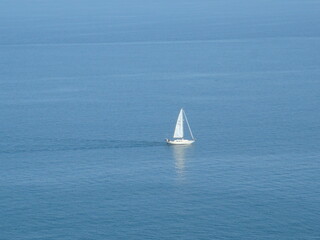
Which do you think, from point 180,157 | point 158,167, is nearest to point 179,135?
point 180,157

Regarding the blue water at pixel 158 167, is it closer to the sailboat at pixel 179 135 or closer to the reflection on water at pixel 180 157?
the reflection on water at pixel 180 157

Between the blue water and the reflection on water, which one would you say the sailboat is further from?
the blue water

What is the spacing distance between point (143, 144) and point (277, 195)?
107 feet

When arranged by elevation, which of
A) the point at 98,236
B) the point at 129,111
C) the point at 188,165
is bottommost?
the point at 98,236

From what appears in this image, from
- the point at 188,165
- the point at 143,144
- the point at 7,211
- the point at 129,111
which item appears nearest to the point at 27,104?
the point at 129,111

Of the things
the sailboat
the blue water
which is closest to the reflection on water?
the blue water

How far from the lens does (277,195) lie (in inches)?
5059

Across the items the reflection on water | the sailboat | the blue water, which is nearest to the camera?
the blue water

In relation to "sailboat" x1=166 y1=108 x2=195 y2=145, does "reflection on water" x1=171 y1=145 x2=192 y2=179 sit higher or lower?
lower

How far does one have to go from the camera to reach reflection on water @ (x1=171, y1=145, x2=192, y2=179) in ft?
461

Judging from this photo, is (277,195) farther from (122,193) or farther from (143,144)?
(143,144)

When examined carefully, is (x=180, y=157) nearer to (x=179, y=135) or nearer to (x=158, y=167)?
(x=158, y=167)

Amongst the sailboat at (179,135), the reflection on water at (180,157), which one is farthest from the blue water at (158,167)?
the sailboat at (179,135)

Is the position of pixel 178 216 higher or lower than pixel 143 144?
lower
